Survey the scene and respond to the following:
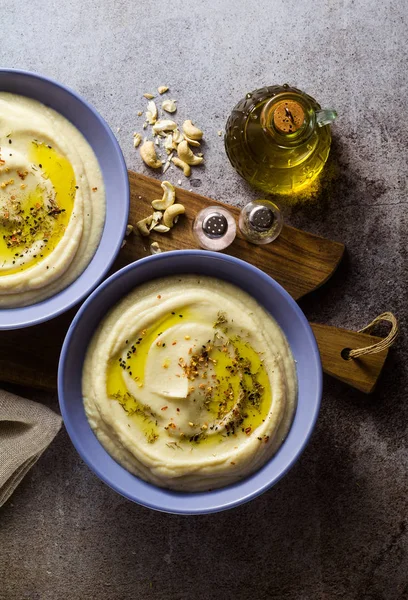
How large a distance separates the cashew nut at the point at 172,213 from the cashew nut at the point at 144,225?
0.27ft

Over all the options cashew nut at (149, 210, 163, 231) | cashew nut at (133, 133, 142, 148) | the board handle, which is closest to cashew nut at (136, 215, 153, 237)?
cashew nut at (149, 210, 163, 231)

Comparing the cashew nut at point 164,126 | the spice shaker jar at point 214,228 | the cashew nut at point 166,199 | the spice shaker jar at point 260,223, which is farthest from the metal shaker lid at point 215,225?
the cashew nut at point 164,126

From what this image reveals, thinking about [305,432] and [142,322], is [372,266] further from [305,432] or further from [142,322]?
[142,322]

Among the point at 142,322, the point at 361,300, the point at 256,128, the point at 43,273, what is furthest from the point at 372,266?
the point at 43,273

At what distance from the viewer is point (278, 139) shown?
2.90m

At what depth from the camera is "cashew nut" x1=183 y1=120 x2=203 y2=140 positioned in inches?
129

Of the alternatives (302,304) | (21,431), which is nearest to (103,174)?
(302,304)

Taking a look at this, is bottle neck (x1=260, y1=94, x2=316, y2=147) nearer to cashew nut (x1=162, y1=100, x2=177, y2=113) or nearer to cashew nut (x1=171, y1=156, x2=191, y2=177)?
cashew nut (x1=171, y1=156, x2=191, y2=177)

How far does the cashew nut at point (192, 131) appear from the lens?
328 centimetres

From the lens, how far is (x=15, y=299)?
9.50 ft

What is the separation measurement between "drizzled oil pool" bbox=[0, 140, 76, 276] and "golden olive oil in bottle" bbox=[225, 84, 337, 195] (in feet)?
3.01

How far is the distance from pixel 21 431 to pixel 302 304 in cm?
172

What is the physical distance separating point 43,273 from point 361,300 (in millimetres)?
1761

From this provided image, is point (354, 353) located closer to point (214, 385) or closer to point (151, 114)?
point (214, 385)
